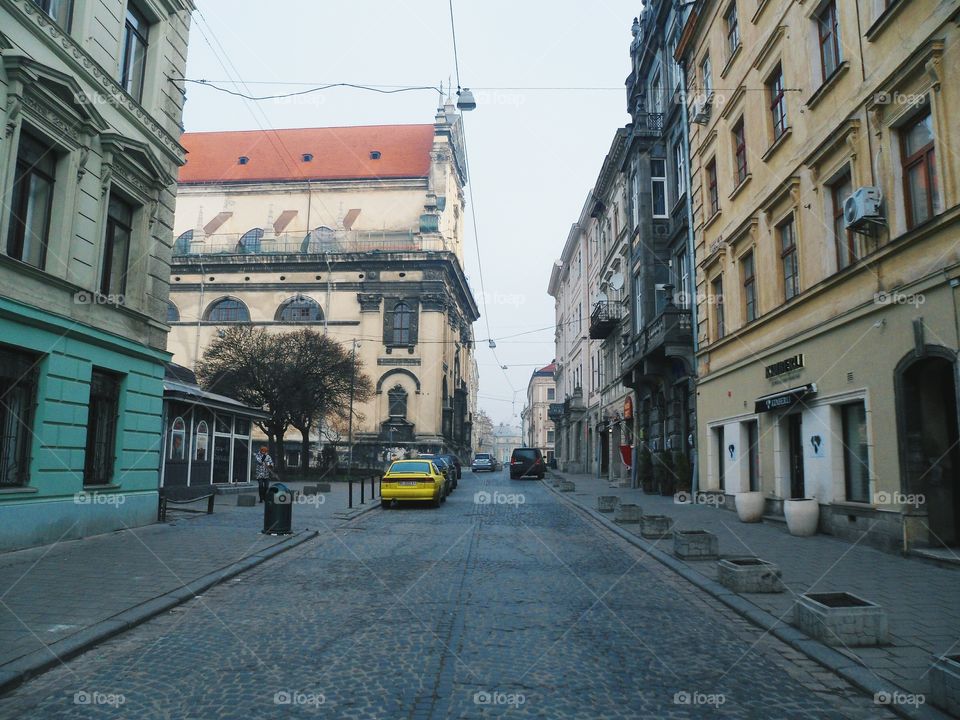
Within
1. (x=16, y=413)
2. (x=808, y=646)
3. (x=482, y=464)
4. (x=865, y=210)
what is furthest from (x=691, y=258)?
(x=482, y=464)

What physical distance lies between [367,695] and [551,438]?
108m

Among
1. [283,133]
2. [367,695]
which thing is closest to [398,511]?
[367,695]

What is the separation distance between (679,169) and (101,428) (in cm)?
1919

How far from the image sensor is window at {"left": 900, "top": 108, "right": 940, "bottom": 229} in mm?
10844

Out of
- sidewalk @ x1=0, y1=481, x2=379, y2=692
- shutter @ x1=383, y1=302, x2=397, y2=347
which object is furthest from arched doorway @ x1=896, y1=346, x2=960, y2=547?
shutter @ x1=383, y1=302, x2=397, y2=347

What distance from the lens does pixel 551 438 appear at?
112 metres

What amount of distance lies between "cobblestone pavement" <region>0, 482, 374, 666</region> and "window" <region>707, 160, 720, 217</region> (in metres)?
13.8

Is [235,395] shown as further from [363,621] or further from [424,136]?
[424,136]

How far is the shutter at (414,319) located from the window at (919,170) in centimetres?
4836

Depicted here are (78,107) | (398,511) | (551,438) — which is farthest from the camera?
(551,438)

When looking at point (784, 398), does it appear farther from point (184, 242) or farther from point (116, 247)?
point (184, 242)

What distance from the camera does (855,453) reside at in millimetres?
12977

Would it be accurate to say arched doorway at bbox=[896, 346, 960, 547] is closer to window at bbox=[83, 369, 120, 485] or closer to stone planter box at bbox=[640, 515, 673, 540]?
stone planter box at bbox=[640, 515, 673, 540]

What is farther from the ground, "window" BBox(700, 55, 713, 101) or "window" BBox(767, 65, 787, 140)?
"window" BBox(700, 55, 713, 101)
